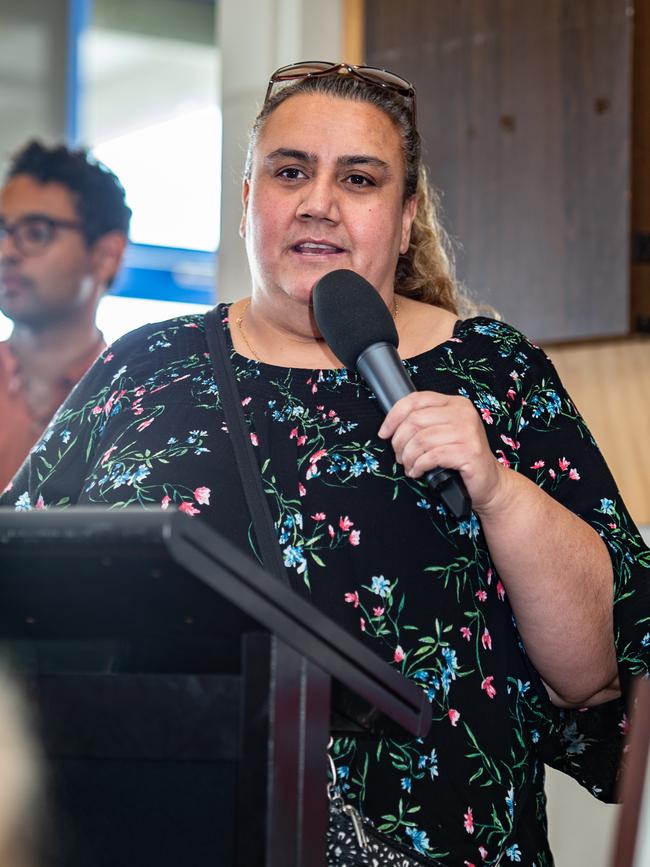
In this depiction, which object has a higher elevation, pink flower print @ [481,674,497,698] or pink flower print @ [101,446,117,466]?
pink flower print @ [101,446,117,466]

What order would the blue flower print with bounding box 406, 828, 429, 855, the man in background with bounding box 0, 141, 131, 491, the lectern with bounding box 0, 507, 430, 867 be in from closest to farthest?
the lectern with bounding box 0, 507, 430, 867
the blue flower print with bounding box 406, 828, 429, 855
the man in background with bounding box 0, 141, 131, 491

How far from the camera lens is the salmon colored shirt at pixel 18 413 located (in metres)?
3.39

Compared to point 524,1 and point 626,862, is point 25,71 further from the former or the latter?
point 626,862

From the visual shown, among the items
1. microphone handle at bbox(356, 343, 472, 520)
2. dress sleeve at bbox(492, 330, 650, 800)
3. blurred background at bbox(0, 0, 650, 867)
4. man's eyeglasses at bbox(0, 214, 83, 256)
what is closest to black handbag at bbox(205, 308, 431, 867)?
microphone handle at bbox(356, 343, 472, 520)

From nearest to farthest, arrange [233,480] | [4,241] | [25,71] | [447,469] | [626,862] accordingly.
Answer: [626,862]
[447,469]
[233,480]
[4,241]
[25,71]

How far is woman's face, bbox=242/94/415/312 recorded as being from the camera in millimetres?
1814

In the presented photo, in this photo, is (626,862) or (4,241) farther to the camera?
(4,241)

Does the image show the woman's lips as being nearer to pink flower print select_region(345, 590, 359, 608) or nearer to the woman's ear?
the woman's ear

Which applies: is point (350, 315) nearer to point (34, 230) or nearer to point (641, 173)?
point (641, 173)

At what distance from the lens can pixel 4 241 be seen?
366 centimetres

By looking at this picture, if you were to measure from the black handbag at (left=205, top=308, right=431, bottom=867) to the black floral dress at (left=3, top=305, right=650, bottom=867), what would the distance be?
2cm

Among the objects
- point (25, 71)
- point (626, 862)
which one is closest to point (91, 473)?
point (626, 862)

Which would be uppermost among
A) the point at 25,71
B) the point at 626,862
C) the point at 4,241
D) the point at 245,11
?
the point at 25,71

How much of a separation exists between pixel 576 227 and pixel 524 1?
57 cm
